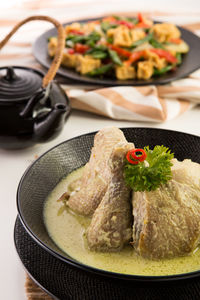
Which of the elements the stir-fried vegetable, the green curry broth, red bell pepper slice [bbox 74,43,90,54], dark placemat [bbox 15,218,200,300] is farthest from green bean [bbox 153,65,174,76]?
dark placemat [bbox 15,218,200,300]

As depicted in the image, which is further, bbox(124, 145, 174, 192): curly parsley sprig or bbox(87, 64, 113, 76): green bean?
bbox(87, 64, 113, 76): green bean

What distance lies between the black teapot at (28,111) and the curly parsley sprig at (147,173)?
1.05 metres

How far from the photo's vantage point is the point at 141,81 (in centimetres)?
347

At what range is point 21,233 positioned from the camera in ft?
6.59

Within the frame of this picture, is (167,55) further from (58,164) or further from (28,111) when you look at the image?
(58,164)

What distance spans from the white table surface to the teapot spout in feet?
0.56

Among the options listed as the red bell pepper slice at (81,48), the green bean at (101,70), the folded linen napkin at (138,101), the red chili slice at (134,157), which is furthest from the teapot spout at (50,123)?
the red bell pepper slice at (81,48)

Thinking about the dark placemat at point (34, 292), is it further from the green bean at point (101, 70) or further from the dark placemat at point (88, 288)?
the green bean at point (101, 70)

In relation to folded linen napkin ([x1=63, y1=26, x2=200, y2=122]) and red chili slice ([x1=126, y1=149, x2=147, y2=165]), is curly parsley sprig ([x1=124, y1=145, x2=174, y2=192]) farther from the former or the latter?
folded linen napkin ([x1=63, y1=26, x2=200, y2=122])

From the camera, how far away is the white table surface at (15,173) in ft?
6.53

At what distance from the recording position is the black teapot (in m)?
2.75

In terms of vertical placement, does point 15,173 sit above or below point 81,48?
below

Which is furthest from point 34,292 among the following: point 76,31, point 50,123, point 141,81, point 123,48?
point 76,31

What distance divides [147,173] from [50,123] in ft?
3.78
